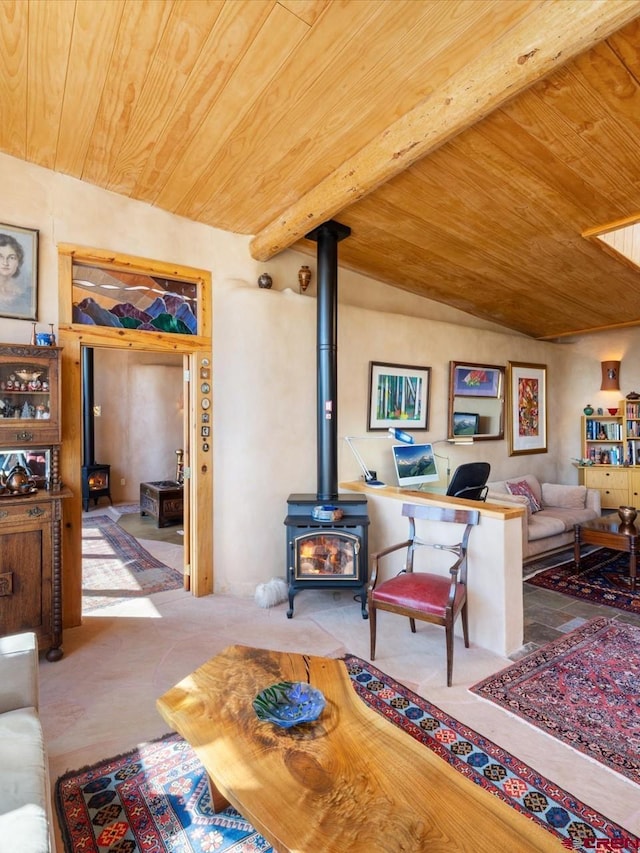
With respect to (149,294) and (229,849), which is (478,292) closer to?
(149,294)

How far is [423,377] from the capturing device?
5133 mm

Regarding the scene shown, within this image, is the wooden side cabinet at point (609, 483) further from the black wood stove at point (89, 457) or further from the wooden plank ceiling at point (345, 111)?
the black wood stove at point (89, 457)

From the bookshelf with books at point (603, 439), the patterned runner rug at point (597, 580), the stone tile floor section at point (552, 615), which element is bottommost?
the stone tile floor section at point (552, 615)

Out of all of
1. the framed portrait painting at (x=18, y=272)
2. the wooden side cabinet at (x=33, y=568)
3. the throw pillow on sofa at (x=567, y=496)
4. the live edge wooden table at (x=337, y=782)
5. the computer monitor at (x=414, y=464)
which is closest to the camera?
the live edge wooden table at (x=337, y=782)

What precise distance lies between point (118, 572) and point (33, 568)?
1862 millimetres

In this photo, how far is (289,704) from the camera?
1648mm

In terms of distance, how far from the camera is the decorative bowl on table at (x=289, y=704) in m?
1.57

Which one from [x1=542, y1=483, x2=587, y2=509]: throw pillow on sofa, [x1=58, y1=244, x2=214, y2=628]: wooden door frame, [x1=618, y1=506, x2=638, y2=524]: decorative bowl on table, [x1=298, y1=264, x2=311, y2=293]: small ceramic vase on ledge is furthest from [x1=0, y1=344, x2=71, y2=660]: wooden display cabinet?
[x1=542, y1=483, x2=587, y2=509]: throw pillow on sofa

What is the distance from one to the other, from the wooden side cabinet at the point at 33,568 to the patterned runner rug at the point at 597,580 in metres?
3.90

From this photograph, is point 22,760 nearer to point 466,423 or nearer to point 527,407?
point 466,423

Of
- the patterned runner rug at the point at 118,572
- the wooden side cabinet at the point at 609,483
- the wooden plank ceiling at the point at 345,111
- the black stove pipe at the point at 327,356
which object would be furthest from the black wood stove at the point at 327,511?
the wooden side cabinet at the point at 609,483

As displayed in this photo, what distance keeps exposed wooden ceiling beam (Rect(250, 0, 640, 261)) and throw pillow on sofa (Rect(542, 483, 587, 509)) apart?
451cm

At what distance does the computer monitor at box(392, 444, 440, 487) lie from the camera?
4.72m

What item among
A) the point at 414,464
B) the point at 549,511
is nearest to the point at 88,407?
the point at 414,464
